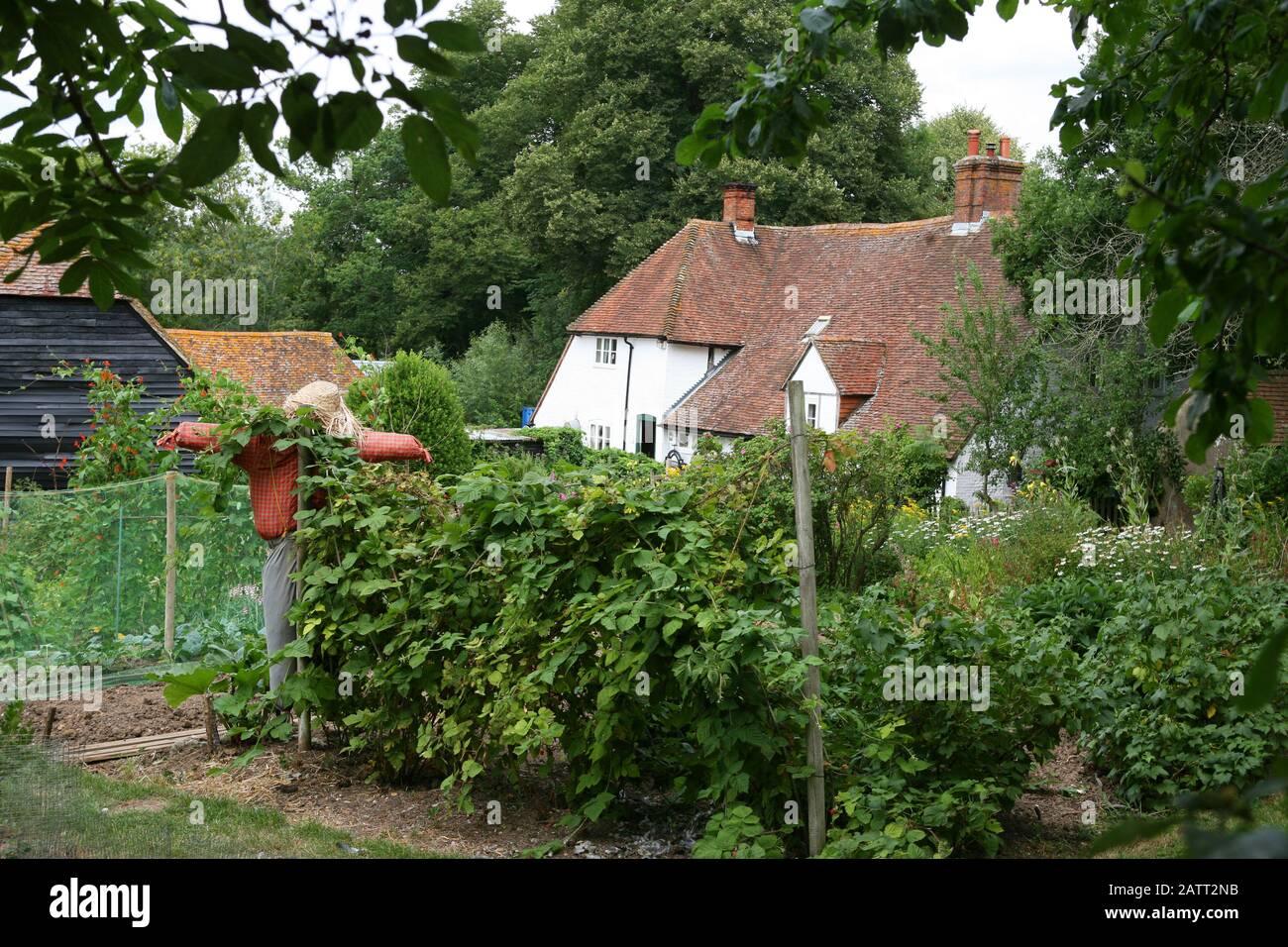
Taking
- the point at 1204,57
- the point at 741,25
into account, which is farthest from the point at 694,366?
the point at 1204,57

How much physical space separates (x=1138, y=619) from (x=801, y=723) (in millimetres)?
2910

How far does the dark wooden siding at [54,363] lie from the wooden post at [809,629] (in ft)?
56.7

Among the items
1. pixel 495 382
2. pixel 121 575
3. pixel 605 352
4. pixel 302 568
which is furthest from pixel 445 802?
pixel 495 382

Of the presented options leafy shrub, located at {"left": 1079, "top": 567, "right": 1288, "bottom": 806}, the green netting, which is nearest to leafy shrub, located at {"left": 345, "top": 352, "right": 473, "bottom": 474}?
the green netting

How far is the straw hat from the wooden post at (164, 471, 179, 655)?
2.66 m

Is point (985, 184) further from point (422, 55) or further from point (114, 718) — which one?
point (422, 55)

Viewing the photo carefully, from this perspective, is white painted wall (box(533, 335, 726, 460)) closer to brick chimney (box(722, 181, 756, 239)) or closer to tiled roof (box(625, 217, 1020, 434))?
tiled roof (box(625, 217, 1020, 434))

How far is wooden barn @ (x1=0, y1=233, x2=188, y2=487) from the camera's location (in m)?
20.6

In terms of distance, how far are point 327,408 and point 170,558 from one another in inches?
108

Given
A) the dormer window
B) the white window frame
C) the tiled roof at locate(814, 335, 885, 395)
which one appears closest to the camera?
the tiled roof at locate(814, 335, 885, 395)

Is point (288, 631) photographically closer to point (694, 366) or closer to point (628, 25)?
point (694, 366)

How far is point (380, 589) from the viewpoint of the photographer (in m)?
6.32

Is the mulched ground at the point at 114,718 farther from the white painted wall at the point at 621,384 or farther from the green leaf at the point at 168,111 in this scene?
the white painted wall at the point at 621,384

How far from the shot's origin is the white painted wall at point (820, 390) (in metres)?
27.6
